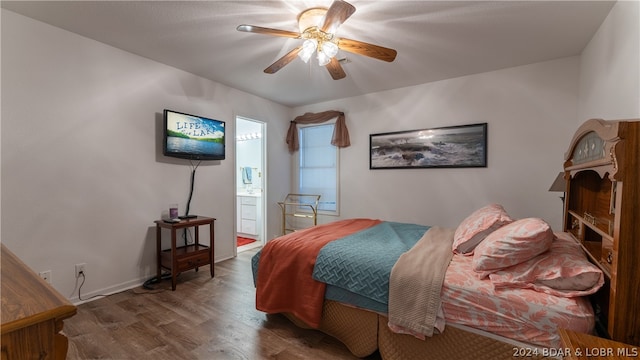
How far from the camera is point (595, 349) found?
0.94 m

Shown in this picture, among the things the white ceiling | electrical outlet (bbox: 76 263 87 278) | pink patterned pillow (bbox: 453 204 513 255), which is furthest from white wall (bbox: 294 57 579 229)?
electrical outlet (bbox: 76 263 87 278)

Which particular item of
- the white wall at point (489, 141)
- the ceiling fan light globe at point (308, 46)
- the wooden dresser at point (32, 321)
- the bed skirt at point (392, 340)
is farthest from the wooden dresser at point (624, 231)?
the white wall at point (489, 141)

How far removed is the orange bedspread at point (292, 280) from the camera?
1924 mm

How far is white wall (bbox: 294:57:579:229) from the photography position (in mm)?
2914

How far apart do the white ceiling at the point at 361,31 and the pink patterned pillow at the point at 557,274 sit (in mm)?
1782

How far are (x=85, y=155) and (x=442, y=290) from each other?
3.16 metres

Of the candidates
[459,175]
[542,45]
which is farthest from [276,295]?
[542,45]

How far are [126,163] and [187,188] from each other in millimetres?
707

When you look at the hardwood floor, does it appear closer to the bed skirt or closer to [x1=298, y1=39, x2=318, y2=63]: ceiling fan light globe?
the bed skirt

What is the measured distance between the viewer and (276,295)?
6.79ft

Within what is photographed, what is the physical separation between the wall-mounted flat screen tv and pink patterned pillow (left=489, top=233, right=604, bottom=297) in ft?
10.3

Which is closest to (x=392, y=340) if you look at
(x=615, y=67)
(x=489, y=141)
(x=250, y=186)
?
(x=615, y=67)

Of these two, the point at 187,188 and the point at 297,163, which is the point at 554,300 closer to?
the point at 187,188

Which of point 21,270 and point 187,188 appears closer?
point 21,270
